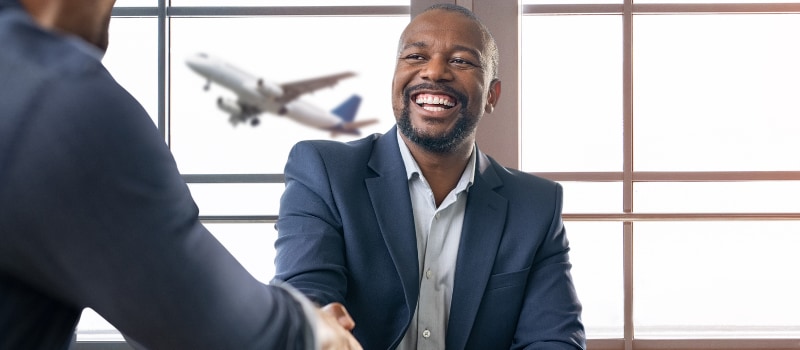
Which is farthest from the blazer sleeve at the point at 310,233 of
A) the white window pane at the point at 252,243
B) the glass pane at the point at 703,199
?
the glass pane at the point at 703,199

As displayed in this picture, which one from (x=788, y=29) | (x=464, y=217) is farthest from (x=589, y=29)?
(x=464, y=217)

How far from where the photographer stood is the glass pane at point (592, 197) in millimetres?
2463

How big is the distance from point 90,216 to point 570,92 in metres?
2.25

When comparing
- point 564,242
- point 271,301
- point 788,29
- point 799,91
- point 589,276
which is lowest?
point 589,276

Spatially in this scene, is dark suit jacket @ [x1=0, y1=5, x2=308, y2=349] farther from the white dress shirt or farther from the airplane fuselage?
the airplane fuselage

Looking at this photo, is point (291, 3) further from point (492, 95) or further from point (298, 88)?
point (298, 88)

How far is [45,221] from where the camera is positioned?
0.45m

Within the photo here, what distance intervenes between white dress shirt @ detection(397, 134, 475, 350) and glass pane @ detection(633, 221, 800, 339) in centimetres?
86

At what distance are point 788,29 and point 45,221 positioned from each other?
2553 mm

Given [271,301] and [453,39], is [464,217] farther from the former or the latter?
[271,301]

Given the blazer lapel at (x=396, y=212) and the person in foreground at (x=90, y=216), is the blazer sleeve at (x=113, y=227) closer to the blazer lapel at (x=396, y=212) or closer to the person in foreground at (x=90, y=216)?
the person in foreground at (x=90, y=216)

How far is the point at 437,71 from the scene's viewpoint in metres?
1.85

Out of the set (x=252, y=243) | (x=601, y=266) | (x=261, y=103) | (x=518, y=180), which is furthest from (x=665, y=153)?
(x=261, y=103)

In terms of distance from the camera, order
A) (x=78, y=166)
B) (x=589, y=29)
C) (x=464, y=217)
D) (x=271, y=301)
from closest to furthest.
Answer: (x=78, y=166) → (x=271, y=301) → (x=464, y=217) → (x=589, y=29)
